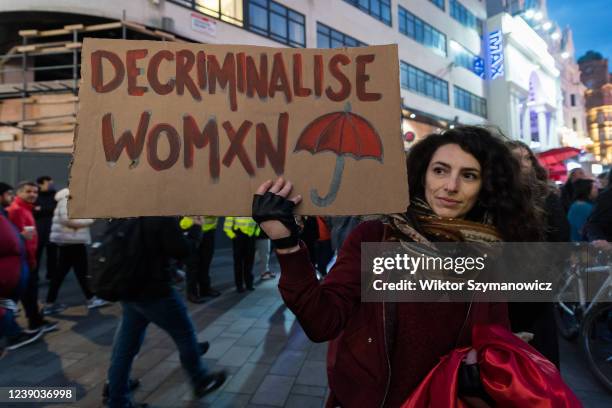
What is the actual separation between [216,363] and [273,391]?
85 cm

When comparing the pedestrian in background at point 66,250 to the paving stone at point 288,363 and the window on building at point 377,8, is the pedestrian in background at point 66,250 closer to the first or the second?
the paving stone at point 288,363

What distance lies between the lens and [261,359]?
13.0 ft

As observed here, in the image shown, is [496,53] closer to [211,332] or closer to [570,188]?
[570,188]

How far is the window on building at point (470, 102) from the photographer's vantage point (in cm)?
2719

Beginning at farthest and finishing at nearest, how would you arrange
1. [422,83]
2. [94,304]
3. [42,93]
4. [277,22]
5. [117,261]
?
[422,83]
[277,22]
[42,93]
[94,304]
[117,261]

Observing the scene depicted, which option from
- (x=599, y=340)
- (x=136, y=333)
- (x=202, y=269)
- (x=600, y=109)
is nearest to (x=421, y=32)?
(x=202, y=269)

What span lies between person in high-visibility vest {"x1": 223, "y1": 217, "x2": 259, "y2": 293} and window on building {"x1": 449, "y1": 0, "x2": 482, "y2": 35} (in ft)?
91.0

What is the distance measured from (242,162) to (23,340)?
15.2 ft

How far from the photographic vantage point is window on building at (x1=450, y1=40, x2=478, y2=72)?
2738cm

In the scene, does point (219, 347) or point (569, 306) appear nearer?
point (219, 347)

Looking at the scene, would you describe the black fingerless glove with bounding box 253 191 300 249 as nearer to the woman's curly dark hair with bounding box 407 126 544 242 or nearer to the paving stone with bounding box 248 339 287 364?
the woman's curly dark hair with bounding box 407 126 544 242

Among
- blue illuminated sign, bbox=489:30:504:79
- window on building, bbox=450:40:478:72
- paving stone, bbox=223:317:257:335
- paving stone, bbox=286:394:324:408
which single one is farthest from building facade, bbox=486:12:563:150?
paving stone, bbox=286:394:324:408

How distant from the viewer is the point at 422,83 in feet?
76.7

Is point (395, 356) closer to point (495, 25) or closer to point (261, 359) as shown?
point (261, 359)
